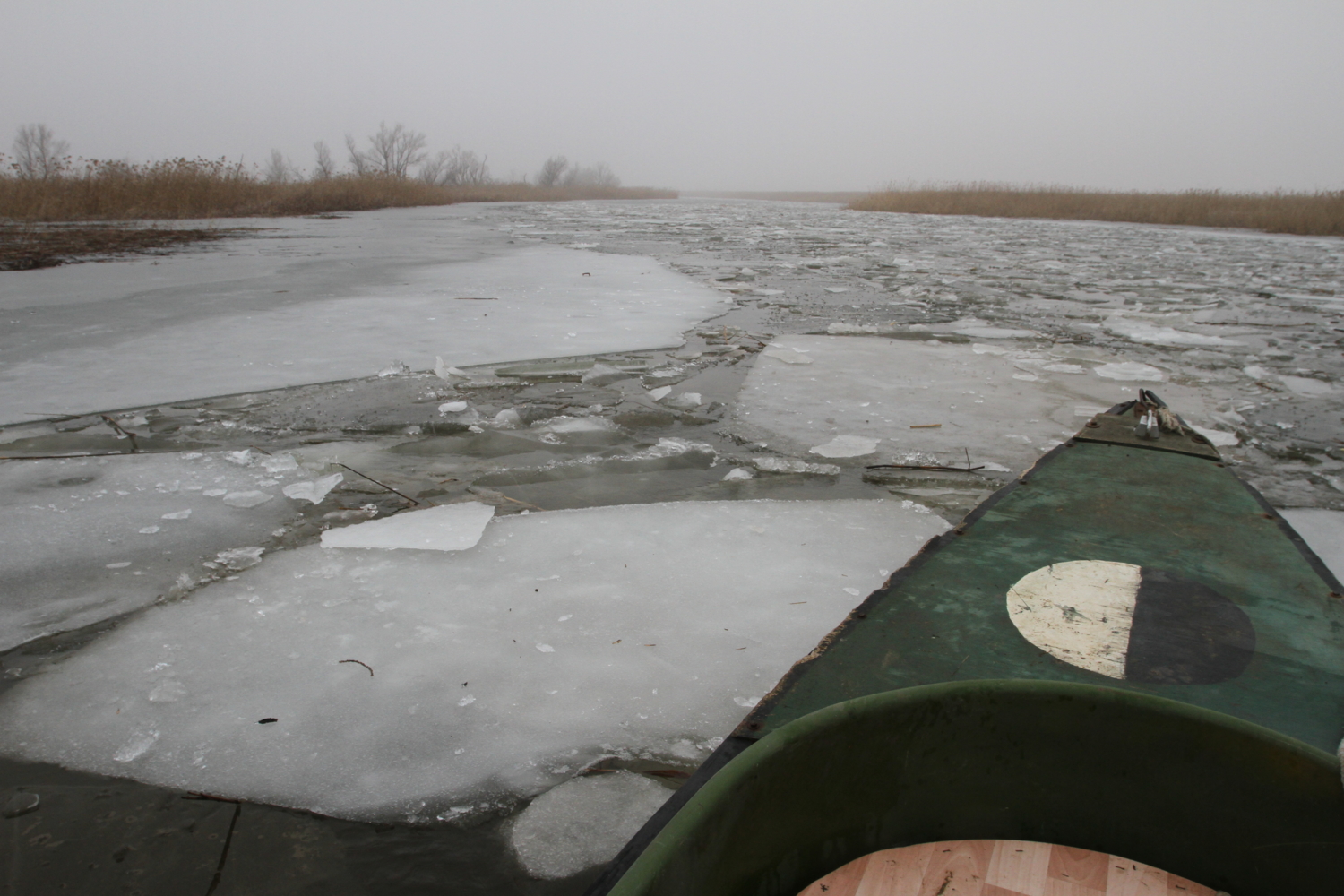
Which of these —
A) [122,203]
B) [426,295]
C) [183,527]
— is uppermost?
[122,203]

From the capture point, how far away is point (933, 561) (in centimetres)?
129

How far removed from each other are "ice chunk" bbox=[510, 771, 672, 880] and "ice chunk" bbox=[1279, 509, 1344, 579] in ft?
5.16

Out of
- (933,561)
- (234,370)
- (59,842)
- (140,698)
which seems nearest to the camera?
(59,842)

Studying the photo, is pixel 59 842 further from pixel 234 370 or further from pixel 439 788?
pixel 234 370

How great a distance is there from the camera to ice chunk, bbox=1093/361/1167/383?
10.8ft

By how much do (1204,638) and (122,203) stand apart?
1647 centimetres

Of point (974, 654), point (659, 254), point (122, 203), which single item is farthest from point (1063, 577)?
point (122, 203)

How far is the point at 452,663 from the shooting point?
1286 millimetres

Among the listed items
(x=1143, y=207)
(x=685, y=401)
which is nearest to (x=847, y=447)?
(x=685, y=401)

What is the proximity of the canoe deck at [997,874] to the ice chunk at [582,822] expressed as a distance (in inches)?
13.1

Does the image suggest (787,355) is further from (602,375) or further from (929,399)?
(602,375)

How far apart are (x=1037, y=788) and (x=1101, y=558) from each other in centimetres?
73

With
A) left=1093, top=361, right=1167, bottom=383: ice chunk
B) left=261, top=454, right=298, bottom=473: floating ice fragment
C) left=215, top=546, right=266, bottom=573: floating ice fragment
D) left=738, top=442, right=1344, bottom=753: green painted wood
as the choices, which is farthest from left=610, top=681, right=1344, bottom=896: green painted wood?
→ left=1093, top=361, right=1167, bottom=383: ice chunk

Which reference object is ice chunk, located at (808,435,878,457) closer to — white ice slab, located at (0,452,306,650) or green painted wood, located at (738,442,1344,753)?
green painted wood, located at (738,442,1344,753)
